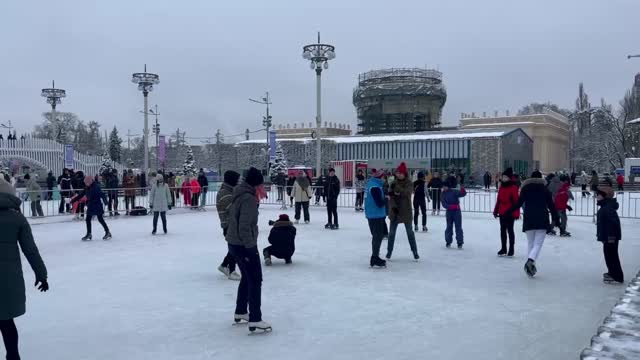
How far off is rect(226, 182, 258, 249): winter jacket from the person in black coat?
3978 mm

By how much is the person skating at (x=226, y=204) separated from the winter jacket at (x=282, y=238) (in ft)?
3.90

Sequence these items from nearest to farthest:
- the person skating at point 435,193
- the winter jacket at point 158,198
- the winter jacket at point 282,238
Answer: the winter jacket at point 282,238, the winter jacket at point 158,198, the person skating at point 435,193

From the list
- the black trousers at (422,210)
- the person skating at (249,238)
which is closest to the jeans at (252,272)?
the person skating at (249,238)

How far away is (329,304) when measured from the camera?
6738mm

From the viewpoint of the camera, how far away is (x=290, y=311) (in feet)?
21.0

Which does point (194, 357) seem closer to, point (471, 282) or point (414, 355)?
point (414, 355)

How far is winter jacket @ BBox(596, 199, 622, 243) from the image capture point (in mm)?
7621

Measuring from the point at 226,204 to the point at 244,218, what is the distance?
7.38 feet

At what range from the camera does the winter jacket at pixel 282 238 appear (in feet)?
31.0

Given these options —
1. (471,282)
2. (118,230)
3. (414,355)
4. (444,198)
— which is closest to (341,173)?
(118,230)

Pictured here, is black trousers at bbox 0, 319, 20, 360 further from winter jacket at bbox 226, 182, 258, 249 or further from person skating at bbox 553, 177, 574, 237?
person skating at bbox 553, 177, 574, 237

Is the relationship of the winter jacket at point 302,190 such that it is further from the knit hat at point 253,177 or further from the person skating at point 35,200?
the knit hat at point 253,177

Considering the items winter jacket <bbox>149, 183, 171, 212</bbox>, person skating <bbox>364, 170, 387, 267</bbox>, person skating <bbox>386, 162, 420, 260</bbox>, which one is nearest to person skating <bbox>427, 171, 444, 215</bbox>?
winter jacket <bbox>149, 183, 171, 212</bbox>

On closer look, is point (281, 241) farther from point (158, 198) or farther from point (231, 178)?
point (158, 198)
